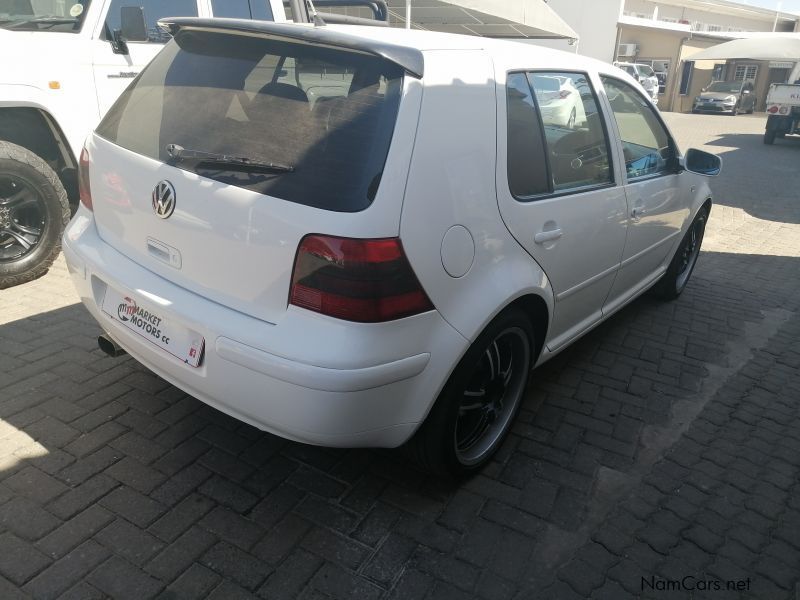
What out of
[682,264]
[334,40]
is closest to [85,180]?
[334,40]

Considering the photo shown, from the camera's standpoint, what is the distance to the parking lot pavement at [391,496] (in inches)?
86.2

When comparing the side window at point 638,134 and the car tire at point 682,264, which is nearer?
the side window at point 638,134

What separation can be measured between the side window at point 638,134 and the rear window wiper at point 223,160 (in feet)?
6.80

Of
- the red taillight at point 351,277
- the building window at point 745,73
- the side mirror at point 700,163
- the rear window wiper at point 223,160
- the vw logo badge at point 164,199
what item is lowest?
the building window at point 745,73

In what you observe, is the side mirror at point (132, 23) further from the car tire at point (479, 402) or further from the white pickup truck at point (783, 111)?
the white pickup truck at point (783, 111)

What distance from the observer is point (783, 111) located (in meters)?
17.0

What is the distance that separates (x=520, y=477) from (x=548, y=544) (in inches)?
15.8

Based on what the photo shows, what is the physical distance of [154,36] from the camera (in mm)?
5051

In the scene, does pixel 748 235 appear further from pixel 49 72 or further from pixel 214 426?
pixel 49 72

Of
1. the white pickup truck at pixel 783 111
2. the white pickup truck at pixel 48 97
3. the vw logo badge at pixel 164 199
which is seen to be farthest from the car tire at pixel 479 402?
the white pickup truck at pixel 783 111

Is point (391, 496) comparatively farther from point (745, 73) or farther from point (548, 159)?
point (745, 73)

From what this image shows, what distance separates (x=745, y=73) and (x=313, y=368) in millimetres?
43378

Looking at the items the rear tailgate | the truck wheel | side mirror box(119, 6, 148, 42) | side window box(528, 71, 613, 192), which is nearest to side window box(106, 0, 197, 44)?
side mirror box(119, 6, 148, 42)

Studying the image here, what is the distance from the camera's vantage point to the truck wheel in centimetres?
416
